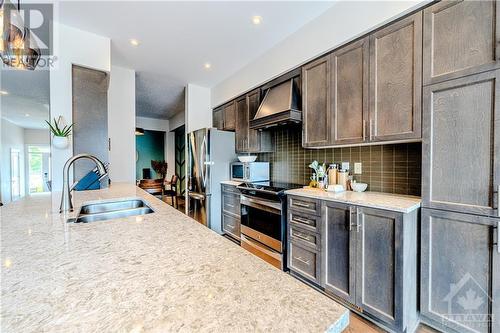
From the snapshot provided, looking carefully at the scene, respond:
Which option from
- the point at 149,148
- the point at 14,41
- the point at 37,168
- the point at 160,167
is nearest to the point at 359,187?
the point at 14,41

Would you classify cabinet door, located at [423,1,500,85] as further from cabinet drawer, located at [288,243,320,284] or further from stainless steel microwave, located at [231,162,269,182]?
stainless steel microwave, located at [231,162,269,182]

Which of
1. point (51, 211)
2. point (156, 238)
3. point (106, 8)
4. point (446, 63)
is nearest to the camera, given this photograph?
point (156, 238)

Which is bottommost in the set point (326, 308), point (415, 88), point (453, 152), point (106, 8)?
point (326, 308)

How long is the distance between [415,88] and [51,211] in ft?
8.62

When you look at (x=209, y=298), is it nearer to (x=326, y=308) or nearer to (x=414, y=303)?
(x=326, y=308)

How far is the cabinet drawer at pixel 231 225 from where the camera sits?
320cm

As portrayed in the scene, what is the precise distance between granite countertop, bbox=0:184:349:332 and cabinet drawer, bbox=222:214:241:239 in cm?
239

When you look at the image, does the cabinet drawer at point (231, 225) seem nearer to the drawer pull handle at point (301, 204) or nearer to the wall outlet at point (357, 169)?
the drawer pull handle at point (301, 204)

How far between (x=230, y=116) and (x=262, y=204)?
6.50 ft

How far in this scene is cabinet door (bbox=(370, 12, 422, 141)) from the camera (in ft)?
5.15

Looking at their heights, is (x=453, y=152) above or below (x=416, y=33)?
below

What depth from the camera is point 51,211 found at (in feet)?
4.28

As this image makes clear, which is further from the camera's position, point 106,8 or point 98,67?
point 98,67

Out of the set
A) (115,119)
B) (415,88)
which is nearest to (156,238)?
(415,88)
